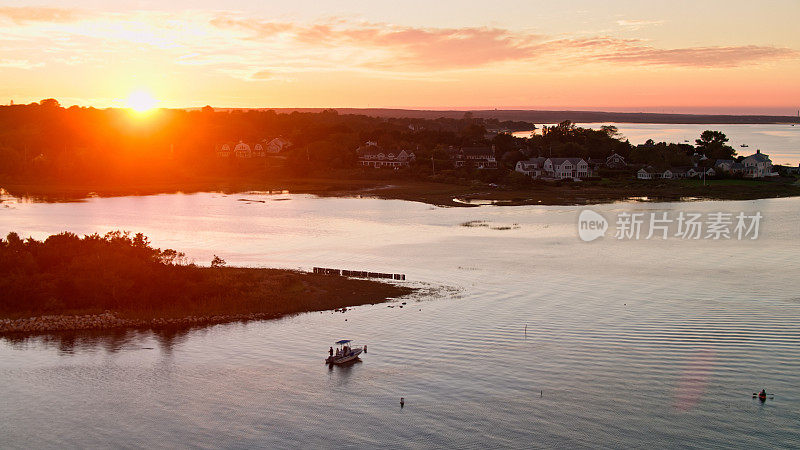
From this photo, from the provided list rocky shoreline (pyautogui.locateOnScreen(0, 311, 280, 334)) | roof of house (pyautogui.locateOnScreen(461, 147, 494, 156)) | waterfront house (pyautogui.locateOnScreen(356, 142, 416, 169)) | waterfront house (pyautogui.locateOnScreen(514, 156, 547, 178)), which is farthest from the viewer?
roof of house (pyautogui.locateOnScreen(461, 147, 494, 156))

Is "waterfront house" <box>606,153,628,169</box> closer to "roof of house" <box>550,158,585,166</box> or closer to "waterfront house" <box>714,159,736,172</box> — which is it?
"roof of house" <box>550,158,585,166</box>

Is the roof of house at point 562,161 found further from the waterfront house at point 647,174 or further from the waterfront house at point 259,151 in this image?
the waterfront house at point 259,151

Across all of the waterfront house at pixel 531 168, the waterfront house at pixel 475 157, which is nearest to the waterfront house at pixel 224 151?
the waterfront house at pixel 475 157

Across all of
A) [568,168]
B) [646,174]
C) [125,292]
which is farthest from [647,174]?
[125,292]

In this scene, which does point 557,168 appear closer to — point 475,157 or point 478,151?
point 475,157

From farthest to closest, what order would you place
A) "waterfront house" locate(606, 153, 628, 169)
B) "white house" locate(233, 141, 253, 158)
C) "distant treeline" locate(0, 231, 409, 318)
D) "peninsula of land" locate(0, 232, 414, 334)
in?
"white house" locate(233, 141, 253, 158) < "waterfront house" locate(606, 153, 628, 169) < "distant treeline" locate(0, 231, 409, 318) < "peninsula of land" locate(0, 232, 414, 334)

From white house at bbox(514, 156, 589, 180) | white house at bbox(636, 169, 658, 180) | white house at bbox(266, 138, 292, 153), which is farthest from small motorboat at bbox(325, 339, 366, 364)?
white house at bbox(266, 138, 292, 153)

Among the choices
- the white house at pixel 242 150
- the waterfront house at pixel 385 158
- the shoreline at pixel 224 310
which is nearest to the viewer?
the shoreline at pixel 224 310
